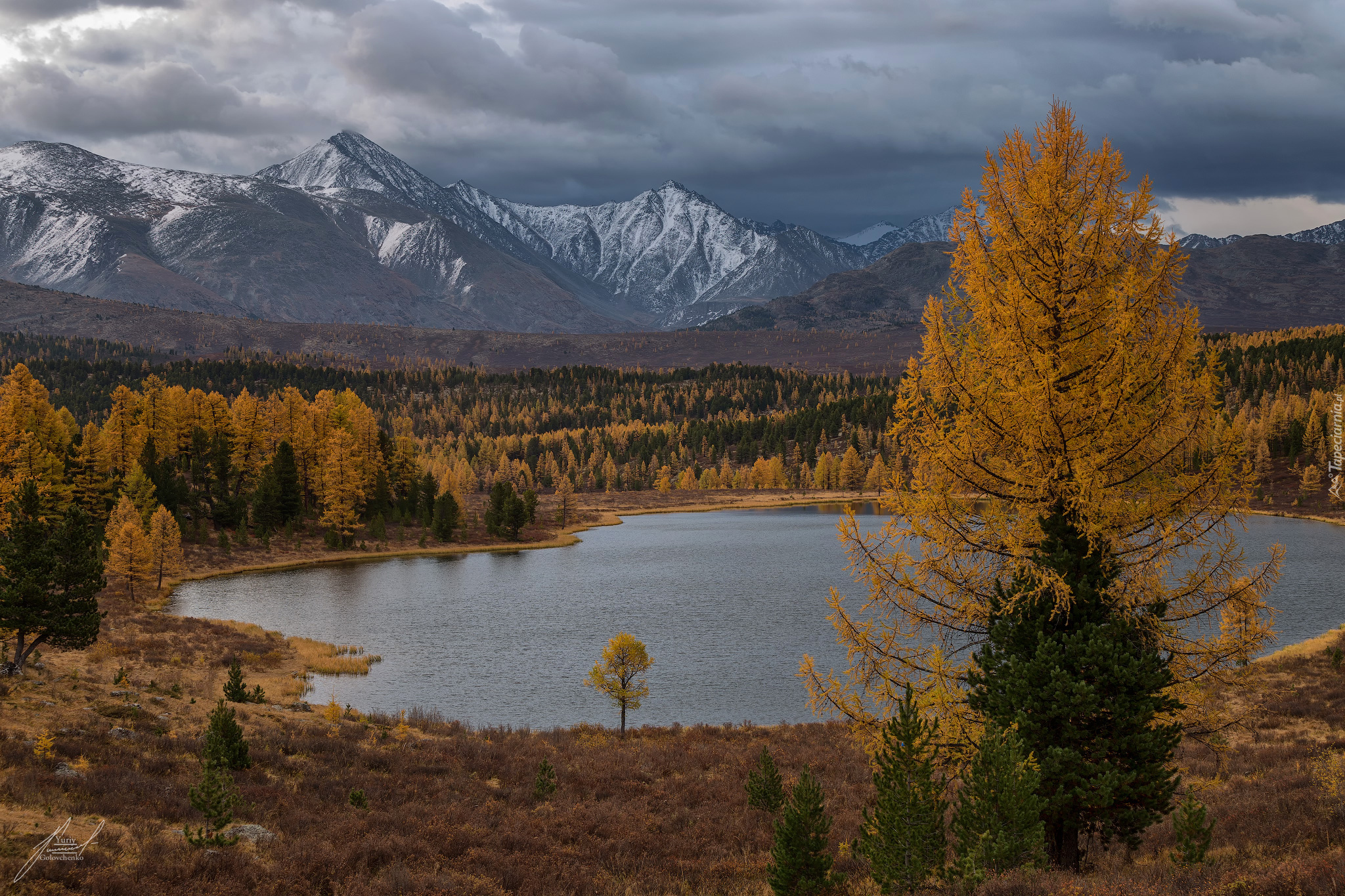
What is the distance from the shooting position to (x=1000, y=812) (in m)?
12.6

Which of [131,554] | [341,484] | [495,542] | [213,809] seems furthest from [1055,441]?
[495,542]

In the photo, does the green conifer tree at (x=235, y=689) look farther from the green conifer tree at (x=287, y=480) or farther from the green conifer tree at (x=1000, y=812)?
the green conifer tree at (x=287, y=480)

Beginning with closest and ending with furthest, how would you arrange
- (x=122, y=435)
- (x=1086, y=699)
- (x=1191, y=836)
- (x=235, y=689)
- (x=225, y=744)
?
(x=1086, y=699)
(x=1191, y=836)
(x=225, y=744)
(x=235, y=689)
(x=122, y=435)

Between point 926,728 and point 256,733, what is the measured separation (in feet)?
74.2

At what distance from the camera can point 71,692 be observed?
28.3 meters

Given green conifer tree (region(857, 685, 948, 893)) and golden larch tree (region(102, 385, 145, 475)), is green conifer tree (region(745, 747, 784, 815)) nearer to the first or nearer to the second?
green conifer tree (region(857, 685, 948, 893))

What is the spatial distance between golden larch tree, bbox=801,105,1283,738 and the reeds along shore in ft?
11.7

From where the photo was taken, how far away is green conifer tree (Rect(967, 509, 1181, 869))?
12984 millimetres

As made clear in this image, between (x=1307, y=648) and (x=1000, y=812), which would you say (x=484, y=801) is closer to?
(x=1000, y=812)

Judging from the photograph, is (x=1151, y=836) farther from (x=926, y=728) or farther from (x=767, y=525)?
(x=767, y=525)

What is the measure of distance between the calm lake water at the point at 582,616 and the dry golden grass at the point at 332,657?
92cm

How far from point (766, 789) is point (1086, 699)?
493 inches

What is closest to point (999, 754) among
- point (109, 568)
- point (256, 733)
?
point (256, 733)

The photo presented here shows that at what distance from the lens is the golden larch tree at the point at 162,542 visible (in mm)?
71250
